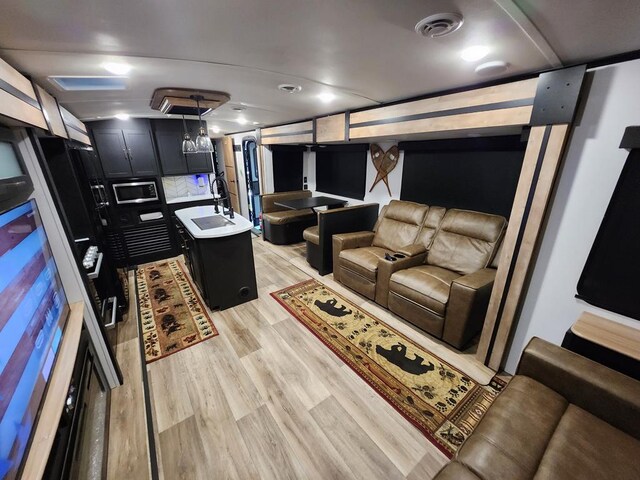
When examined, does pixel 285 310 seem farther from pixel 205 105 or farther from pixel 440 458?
pixel 205 105

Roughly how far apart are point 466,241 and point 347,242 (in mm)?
1288

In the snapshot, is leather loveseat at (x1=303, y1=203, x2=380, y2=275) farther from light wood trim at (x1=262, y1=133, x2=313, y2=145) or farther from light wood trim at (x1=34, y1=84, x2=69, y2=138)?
light wood trim at (x1=34, y1=84, x2=69, y2=138)

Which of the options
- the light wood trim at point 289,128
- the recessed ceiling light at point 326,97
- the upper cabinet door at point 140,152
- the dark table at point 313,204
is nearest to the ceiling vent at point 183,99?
the recessed ceiling light at point 326,97

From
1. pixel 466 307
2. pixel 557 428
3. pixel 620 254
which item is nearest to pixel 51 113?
pixel 466 307

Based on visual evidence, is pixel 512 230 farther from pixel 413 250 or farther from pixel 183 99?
pixel 183 99

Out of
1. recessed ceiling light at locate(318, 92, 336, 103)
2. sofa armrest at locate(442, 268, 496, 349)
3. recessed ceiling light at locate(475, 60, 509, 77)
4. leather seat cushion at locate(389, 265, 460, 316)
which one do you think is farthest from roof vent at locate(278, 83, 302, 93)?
sofa armrest at locate(442, 268, 496, 349)

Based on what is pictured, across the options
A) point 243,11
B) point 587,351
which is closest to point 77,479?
point 243,11

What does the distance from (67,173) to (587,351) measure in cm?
382

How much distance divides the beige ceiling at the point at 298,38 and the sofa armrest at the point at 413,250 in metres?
1.55

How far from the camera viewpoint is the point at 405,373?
193cm

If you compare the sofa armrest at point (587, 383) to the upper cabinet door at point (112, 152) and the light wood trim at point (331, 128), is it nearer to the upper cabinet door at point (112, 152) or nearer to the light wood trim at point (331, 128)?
the light wood trim at point (331, 128)

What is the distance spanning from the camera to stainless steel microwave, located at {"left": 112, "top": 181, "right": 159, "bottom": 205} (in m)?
3.51

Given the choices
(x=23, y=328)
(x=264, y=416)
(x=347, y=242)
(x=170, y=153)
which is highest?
(x=170, y=153)

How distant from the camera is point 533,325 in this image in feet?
5.73
